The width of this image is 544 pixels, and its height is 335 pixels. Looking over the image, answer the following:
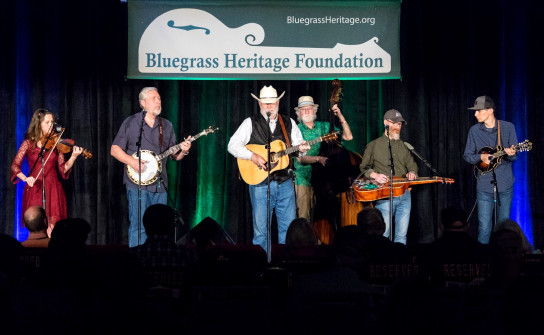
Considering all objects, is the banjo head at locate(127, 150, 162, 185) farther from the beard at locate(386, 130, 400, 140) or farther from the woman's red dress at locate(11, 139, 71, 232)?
the beard at locate(386, 130, 400, 140)

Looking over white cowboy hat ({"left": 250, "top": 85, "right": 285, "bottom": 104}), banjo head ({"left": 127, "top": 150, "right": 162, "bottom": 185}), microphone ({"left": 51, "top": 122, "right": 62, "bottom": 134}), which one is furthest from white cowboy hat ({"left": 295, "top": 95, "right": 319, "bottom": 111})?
microphone ({"left": 51, "top": 122, "right": 62, "bottom": 134})

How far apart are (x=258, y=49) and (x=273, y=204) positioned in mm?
2150

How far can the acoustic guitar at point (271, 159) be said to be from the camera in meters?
9.02

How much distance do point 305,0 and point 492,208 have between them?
3712mm

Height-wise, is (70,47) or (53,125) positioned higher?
(70,47)

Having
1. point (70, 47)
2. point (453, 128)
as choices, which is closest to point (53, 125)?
point (70, 47)

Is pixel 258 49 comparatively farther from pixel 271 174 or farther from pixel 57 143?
pixel 57 143

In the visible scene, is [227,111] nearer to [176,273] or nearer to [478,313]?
[176,273]

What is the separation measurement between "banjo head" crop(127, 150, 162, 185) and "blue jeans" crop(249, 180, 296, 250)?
3.92 ft

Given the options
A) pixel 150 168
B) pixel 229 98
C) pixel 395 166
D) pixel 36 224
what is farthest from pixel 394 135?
pixel 36 224

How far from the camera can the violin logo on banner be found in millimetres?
9727

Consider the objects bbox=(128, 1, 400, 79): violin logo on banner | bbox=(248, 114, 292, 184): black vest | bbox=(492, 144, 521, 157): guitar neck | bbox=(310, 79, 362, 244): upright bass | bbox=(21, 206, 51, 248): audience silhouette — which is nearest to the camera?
bbox=(21, 206, 51, 248): audience silhouette

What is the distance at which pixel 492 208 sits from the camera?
9508 mm

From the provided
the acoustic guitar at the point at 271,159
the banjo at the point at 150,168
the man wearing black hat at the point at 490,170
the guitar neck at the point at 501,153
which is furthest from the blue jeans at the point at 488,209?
the banjo at the point at 150,168
